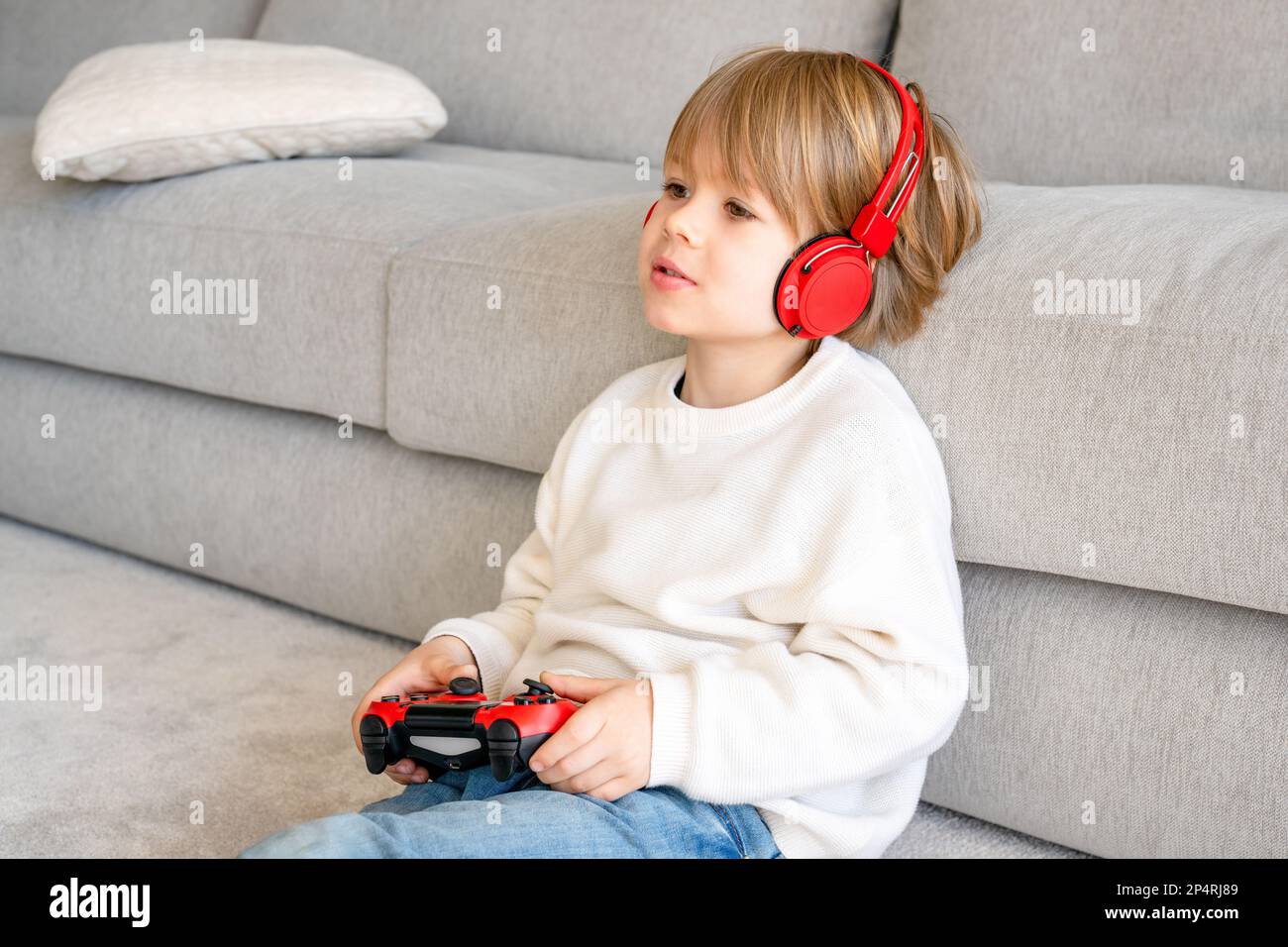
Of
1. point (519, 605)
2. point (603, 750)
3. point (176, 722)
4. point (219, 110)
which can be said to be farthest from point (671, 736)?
point (219, 110)

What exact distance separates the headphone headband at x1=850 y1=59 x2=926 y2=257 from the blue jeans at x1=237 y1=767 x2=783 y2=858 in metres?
0.40

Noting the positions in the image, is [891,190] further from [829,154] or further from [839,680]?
[839,680]

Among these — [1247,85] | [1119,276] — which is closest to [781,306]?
Answer: [1119,276]

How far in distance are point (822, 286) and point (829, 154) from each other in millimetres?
93

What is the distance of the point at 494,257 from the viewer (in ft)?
4.09

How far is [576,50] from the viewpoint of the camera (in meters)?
1.94

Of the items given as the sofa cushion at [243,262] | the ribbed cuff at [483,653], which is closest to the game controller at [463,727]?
the ribbed cuff at [483,653]

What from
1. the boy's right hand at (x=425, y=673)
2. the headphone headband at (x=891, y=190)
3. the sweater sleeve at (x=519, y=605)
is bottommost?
the boy's right hand at (x=425, y=673)

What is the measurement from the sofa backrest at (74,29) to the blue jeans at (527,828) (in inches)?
76.6

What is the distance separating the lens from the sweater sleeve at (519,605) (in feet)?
3.45

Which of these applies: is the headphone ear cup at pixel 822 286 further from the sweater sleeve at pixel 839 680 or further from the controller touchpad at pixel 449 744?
the controller touchpad at pixel 449 744

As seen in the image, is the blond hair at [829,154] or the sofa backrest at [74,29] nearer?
the blond hair at [829,154]

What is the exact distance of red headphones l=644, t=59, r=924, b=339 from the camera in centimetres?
91
